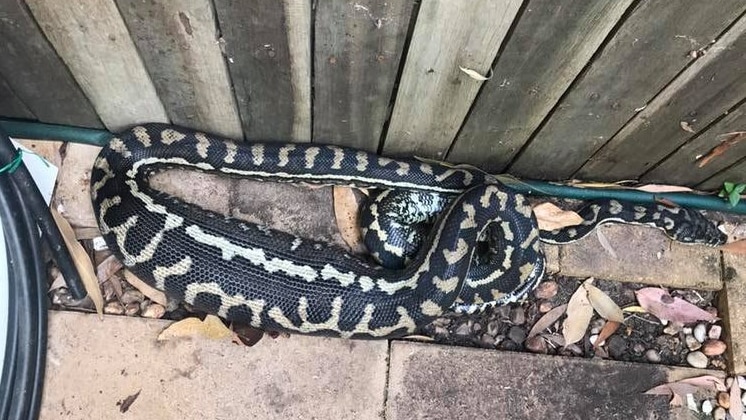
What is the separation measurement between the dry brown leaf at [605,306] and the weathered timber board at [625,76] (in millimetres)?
610

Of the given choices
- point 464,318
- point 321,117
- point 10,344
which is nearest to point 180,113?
point 321,117

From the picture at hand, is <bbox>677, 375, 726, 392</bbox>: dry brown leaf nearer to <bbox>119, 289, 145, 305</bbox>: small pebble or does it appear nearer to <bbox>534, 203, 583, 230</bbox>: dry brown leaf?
→ <bbox>534, 203, 583, 230</bbox>: dry brown leaf

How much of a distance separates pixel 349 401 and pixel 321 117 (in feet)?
4.00

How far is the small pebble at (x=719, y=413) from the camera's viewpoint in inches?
119

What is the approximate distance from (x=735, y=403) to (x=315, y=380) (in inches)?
74.5

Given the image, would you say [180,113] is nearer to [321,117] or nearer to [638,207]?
[321,117]

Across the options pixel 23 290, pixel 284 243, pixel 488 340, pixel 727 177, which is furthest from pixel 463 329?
pixel 23 290

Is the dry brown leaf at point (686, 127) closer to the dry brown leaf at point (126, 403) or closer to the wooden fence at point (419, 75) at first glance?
the wooden fence at point (419, 75)

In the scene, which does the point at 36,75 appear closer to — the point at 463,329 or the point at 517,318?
the point at 463,329

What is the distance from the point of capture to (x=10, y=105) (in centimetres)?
290

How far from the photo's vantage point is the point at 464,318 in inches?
122

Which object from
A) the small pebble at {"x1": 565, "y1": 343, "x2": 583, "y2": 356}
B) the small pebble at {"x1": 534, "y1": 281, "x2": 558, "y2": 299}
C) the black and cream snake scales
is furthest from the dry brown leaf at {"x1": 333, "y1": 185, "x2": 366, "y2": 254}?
A: the small pebble at {"x1": 565, "y1": 343, "x2": 583, "y2": 356}

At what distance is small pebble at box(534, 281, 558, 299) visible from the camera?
3.19 metres

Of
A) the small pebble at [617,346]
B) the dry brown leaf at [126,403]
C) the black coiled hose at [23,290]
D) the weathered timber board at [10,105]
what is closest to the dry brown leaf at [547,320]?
the small pebble at [617,346]
